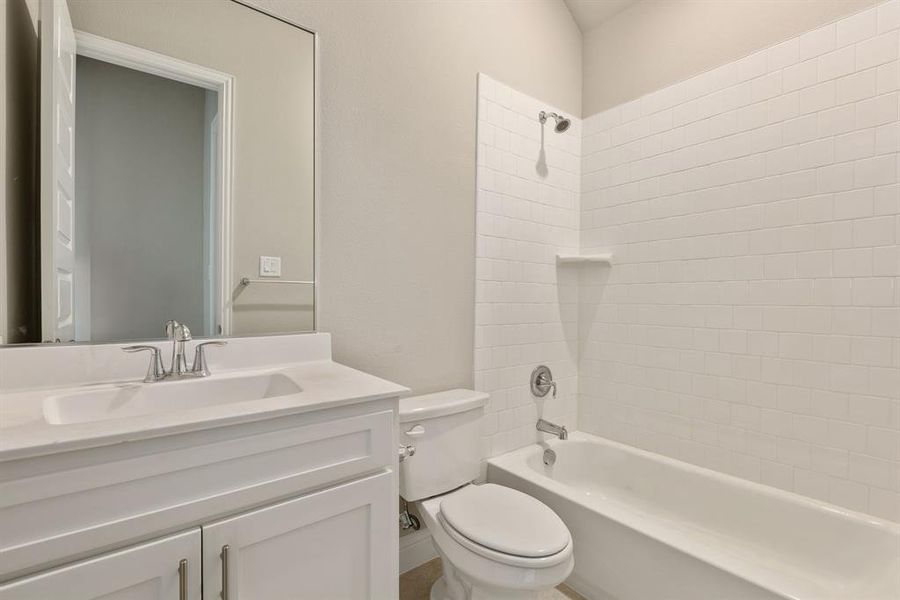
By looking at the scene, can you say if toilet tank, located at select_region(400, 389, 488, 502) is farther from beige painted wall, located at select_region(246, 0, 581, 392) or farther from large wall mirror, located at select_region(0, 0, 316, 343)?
large wall mirror, located at select_region(0, 0, 316, 343)

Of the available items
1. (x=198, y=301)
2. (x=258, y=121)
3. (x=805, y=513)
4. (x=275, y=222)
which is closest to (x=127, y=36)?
(x=258, y=121)

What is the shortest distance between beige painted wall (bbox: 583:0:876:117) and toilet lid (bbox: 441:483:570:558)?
6.61 ft

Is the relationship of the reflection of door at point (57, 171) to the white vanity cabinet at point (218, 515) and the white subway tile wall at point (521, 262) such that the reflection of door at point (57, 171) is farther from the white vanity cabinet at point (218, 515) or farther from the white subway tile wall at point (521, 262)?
the white subway tile wall at point (521, 262)

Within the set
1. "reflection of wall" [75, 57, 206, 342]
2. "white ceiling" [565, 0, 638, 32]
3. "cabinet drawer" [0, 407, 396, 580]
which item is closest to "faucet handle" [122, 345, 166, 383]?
"reflection of wall" [75, 57, 206, 342]

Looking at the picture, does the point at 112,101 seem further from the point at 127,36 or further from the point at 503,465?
the point at 503,465

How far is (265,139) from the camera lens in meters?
1.44

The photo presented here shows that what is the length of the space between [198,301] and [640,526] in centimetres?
163

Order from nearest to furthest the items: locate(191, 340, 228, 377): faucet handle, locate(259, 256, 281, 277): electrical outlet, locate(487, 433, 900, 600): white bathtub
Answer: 1. locate(191, 340, 228, 377): faucet handle
2. locate(487, 433, 900, 600): white bathtub
3. locate(259, 256, 281, 277): electrical outlet

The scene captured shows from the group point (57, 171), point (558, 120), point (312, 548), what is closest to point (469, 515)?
point (312, 548)

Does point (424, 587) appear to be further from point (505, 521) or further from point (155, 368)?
point (155, 368)

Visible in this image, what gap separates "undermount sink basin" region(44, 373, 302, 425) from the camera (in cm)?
97

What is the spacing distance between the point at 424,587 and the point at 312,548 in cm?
98

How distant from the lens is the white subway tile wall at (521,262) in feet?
6.62

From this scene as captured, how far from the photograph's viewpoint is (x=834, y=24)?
1.60 metres
